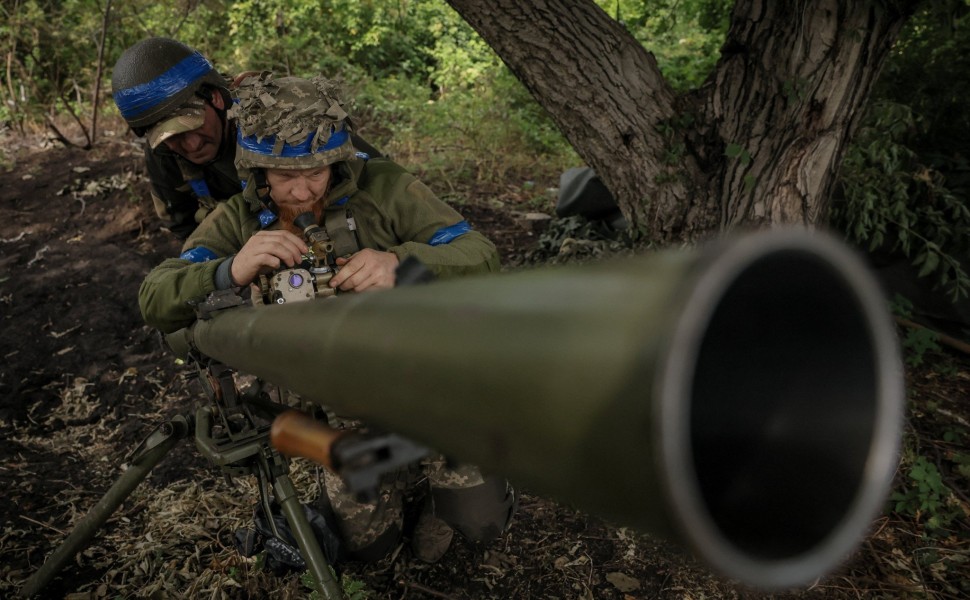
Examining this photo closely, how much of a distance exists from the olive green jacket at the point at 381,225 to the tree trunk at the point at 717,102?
36.9 inches

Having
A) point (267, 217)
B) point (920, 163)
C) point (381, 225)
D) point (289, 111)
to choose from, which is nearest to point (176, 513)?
point (267, 217)

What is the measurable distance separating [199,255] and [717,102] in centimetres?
221

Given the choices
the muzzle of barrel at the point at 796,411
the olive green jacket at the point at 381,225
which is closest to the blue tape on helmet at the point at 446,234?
the olive green jacket at the point at 381,225

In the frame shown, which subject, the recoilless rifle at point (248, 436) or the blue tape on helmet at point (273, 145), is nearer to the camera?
the recoilless rifle at point (248, 436)

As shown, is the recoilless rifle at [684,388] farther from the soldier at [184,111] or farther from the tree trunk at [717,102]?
the soldier at [184,111]

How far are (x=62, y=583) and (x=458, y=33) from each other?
952cm

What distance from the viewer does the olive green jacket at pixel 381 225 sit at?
2316mm

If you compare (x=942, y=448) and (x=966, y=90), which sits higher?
(x=966, y=90)

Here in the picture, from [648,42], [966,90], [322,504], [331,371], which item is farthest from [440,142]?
[331,371]

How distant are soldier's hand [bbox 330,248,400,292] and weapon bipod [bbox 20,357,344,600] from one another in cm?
46

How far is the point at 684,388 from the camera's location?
0.51m

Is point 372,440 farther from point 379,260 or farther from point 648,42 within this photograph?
point 648,42

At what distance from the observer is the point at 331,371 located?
930 mm

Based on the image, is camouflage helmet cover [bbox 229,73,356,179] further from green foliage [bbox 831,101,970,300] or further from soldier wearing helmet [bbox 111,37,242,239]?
green foliage [bbox 831,101,970,300]
